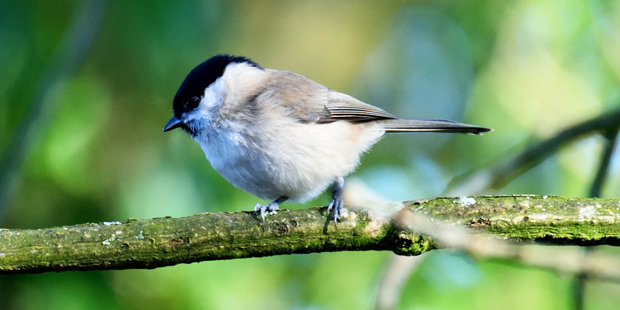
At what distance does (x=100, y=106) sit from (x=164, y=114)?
0.51m

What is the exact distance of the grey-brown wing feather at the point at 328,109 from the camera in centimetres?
409

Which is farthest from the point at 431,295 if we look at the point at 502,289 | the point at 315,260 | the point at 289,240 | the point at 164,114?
the point at 164,114

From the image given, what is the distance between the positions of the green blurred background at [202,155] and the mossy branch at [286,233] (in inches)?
24.4

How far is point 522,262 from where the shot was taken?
2.03m

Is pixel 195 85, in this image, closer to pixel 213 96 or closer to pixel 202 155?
pixel 213 96

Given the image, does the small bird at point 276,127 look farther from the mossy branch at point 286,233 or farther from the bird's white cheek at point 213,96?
the mossy branch at point 286,233

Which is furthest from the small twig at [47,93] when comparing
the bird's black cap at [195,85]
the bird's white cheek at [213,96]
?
the bird's white cheek at [213,96]

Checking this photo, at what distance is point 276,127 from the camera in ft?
12.5

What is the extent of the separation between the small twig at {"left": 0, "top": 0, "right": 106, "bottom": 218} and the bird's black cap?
→ 2.12 ft

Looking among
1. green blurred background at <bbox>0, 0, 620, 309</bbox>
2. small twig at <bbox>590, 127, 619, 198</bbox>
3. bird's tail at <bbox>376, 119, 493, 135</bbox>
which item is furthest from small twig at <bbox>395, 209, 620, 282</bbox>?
bird's tail at <bbox>376, 119, 493, 135</bbox>

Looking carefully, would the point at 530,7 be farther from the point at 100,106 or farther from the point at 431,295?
the point at 100,106

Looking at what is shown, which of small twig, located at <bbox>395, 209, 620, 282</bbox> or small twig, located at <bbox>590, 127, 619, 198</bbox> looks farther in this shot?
small twig, located at <bbox>590, 127, 619, 198</bbox>

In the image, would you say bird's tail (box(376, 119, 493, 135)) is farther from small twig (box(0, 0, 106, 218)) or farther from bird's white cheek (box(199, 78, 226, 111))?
small twig (box(0, 0, 106, 218))

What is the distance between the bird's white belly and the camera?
3748 millimetres
